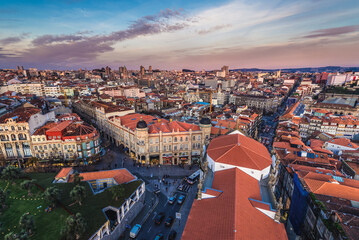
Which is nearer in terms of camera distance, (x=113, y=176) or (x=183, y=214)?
(x=183, y=214)

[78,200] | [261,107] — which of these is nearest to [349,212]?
[78,200]

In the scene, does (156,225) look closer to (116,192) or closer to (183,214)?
(183,214)

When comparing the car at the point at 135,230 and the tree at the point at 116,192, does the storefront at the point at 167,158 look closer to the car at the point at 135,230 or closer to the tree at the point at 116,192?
→ the tree at the point at 116,192

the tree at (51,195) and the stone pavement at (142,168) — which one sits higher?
the tree at (51,195)

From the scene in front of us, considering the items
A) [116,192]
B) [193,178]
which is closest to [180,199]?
[193,178]

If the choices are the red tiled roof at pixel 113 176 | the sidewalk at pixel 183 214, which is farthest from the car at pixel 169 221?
the red tiled roof at pixel 113 176

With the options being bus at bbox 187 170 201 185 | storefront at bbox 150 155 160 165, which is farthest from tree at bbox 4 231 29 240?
storefront at bbox 150 155 160 165
